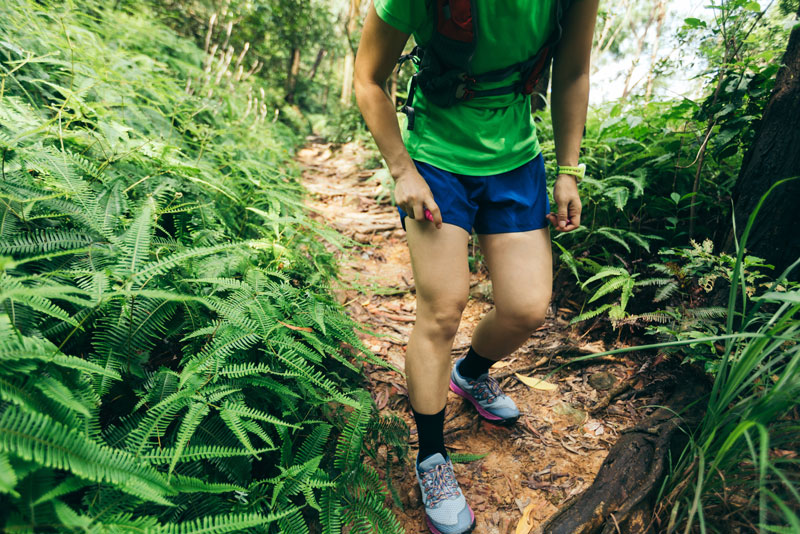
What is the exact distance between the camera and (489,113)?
1.72 metres

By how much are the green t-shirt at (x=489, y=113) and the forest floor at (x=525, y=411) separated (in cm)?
109

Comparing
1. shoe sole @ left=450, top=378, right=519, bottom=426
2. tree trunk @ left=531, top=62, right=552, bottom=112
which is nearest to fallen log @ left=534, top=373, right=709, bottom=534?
shoe sole @ left=450, top=378, right=519, bottom=426

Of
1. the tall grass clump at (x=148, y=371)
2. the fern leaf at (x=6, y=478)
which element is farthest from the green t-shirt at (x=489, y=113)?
the fern leaf at (x=6, y=478)

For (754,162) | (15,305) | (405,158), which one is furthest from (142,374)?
(754,162)

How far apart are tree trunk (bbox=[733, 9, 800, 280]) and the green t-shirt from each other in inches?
48.3

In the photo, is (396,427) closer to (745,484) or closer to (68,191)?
(745,484)

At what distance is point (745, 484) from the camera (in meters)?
1.18

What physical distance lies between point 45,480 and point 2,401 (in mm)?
237

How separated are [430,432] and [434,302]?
25.3 inches

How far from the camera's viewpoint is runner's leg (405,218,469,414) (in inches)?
63.4

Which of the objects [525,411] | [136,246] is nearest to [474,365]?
[525,411]

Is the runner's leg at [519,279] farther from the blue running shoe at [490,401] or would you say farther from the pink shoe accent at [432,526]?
the pink shoe accent at [432,526]

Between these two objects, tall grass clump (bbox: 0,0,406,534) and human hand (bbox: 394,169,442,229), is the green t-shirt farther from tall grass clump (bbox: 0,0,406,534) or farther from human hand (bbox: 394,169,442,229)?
tall grass clump (bbox: 0,0,406,534)

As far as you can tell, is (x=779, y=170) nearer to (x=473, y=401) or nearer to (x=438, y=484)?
(x=473, y=401)
